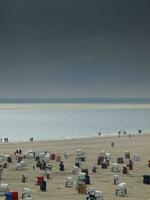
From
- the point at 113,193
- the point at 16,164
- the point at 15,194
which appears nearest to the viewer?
the point at 15,194

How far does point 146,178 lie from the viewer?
4897cm

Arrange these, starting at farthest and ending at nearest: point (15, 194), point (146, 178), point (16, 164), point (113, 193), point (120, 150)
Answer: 1. point (120, 150)
2. point (16, 164)
3. point (146, 178)
4. point (113, 193)
5. point (15, 194)

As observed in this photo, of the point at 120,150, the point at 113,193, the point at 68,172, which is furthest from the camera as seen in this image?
the point at 120,150

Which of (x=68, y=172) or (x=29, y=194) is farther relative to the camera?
(x=68, y=172)

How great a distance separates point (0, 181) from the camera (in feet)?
164

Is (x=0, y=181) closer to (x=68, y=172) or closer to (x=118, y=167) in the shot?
(x=68, y=172)

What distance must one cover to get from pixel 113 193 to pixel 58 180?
7606mm

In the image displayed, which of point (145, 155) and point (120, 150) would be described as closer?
point (145, 155)

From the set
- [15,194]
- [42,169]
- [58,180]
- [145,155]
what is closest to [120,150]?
[145,155]

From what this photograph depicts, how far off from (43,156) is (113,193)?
825 inches

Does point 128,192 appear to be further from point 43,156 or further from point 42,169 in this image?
point 43,156

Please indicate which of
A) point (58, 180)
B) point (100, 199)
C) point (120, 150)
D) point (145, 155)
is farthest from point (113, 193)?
point (120, 150)

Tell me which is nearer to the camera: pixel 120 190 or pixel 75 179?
pixel 120 190

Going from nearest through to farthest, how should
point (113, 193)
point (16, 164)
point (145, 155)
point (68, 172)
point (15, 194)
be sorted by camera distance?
point (15, 194) < point (113, 193) < point (68, 172) < point (16, 164) < point (145, 155)
